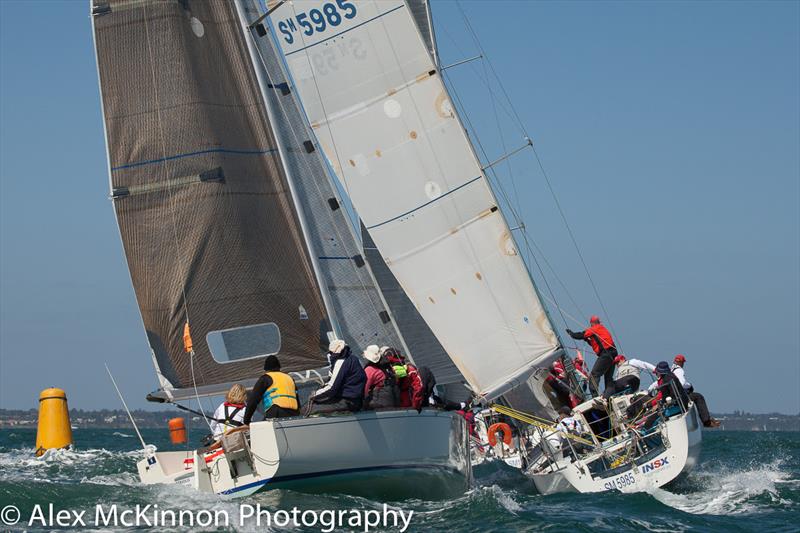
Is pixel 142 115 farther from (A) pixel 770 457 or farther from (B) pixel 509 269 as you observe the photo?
(A) pixel 770 457

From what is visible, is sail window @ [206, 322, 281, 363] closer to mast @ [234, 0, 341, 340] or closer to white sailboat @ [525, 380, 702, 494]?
mast @ [234, 0, 341, 340]

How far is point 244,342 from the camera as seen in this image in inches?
650

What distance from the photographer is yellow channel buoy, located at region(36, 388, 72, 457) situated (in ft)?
61.8

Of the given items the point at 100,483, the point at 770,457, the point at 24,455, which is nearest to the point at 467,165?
the point at 100,483

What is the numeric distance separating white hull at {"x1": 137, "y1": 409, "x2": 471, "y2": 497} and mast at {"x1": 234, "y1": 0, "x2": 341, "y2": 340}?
10.0ft

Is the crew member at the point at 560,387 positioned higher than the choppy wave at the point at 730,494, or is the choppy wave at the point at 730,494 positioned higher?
the crew member at the point at 560,387

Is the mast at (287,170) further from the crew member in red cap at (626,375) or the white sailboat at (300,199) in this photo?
the crew member in red cap at (626,375)

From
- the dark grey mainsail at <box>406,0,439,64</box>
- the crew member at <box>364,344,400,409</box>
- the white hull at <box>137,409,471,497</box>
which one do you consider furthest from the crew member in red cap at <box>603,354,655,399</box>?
the dark grey mainsail at <box>406,0,439,64</box>

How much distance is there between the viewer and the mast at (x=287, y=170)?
53.6 ft

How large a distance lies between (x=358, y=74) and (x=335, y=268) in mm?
2661

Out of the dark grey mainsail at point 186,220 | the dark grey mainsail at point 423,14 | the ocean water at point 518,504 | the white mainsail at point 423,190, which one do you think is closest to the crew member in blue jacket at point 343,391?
the ocean water at point 518,504

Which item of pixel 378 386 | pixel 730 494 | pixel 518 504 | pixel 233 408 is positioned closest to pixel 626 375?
pixel 730 494

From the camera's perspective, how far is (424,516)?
1223 centimetres

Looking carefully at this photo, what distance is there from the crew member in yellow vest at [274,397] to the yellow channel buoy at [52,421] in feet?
24.3
